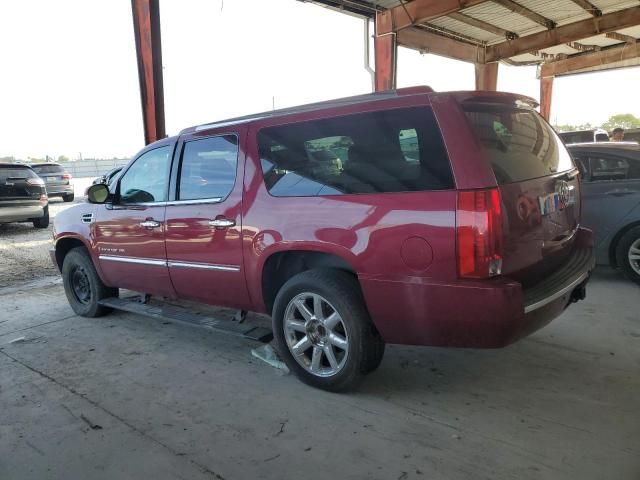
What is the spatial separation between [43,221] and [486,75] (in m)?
15.1

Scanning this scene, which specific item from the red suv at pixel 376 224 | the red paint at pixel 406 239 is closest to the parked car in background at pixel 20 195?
the red suv at pixel 376 224

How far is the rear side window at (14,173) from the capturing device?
1041cm

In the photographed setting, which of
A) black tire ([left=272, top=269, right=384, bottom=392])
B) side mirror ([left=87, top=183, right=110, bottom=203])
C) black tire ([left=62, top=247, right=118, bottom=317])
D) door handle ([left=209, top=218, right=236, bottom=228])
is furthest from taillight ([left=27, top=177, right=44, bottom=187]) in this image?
black tire ([left=272, top=269, right=384, bottom=392])

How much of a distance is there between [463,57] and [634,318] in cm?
1415

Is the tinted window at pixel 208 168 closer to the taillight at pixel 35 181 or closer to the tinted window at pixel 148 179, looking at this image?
the tinted window at pixel 148 179

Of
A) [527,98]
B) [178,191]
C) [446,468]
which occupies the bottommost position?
[446,468]

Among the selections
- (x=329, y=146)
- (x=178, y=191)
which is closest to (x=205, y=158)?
(x=178, y=191)

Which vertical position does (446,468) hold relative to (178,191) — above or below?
below

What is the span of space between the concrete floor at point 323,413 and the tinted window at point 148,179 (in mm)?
1275

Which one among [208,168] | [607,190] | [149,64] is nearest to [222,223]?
[208,168]

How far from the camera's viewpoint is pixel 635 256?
509 cm

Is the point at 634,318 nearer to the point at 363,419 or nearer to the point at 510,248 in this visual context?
the point at 510,248

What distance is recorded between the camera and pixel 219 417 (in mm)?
2844

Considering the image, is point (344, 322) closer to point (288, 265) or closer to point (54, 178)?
point (288, 265)
